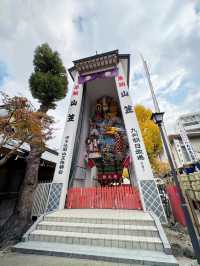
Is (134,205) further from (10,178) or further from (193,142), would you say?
(193,142)

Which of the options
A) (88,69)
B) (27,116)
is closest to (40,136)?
(27,116)

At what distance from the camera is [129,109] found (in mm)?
6727

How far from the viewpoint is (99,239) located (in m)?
3.29

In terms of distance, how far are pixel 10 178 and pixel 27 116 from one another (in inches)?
155

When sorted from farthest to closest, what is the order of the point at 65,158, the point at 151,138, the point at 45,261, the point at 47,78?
the point at 151,138, the point at 47,78, the point at 65,158, the point at 45,261

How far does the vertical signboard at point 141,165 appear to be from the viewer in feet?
16.0

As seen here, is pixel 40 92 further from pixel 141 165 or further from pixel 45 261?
pixel 45 261

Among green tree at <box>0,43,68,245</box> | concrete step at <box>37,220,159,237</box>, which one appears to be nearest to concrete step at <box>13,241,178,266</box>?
concrete step at <box>37,220,159,237</box>

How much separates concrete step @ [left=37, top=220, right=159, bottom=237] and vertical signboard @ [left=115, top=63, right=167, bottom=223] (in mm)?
1435

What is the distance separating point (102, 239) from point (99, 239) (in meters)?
0.08

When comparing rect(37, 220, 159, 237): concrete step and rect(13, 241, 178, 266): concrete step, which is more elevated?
rect(37, 220, 159, 237): concrete step

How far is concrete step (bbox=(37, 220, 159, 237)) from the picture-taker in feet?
11.1

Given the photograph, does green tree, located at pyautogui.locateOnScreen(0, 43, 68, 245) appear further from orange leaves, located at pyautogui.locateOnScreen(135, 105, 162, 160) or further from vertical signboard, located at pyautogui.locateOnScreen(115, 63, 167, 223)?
orange leaves, located at pyautogui.locateOnScreen(135, 105, 162, 160)

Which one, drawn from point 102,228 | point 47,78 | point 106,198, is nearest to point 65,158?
point 106,198
